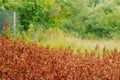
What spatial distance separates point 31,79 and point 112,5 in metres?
35.0

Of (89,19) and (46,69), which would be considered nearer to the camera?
(46,69)

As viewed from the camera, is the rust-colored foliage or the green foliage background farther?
the green foliage background

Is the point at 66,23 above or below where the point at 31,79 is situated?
below

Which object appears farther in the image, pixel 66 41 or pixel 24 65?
pixel 66 41

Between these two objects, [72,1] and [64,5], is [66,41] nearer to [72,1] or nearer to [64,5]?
[64,5]

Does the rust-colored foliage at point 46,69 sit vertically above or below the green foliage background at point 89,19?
above

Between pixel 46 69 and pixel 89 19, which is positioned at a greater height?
pixel 46 69

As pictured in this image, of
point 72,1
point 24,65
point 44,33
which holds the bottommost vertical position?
point 72,1

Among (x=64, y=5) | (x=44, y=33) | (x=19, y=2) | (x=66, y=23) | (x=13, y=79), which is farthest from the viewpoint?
(x=66, y=23)

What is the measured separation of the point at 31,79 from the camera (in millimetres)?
4785

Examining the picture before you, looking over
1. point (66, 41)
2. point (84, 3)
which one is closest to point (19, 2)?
point (66, 41)

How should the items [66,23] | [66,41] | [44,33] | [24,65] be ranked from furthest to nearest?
[66,23] < [44,33] < [66,41] < [24,65]

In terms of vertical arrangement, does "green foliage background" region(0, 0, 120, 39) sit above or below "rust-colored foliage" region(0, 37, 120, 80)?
below

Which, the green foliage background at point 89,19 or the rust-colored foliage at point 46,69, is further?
the green foliage background at point 89,19
